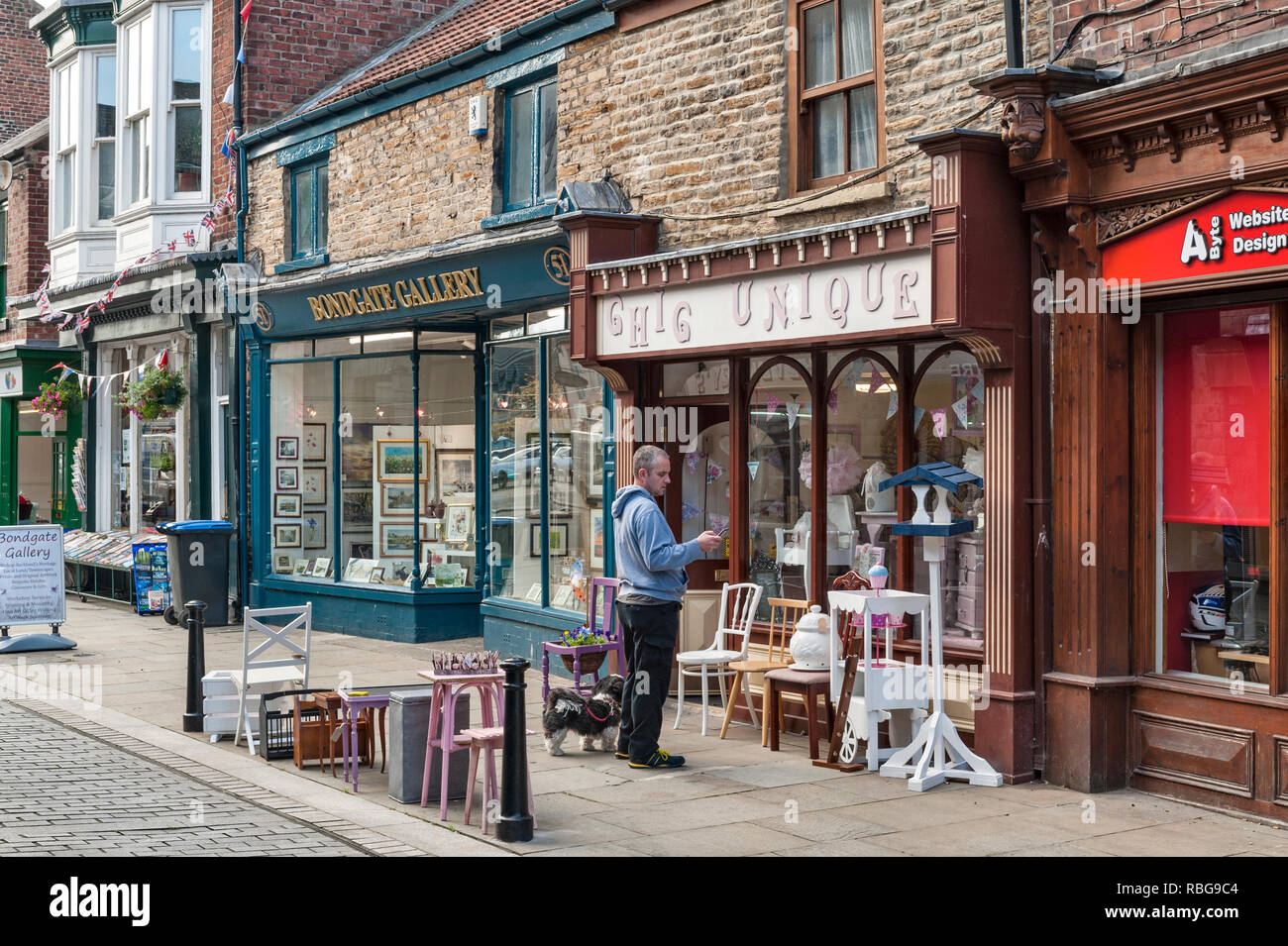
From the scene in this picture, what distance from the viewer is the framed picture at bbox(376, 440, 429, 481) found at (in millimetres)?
16359

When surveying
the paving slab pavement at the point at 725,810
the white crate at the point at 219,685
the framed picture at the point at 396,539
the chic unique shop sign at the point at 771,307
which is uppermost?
the chic unique shop sign at the point at 771,307

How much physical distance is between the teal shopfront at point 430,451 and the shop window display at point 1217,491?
5247 mm

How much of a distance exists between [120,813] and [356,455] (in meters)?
9.45

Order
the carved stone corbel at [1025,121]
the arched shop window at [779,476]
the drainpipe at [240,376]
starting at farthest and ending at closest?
the drainpipe at [240,376]
the arched shop window at [779,476]
the carved stone corbel at [1025,121]

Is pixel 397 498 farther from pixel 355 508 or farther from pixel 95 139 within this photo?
pixel 95 139

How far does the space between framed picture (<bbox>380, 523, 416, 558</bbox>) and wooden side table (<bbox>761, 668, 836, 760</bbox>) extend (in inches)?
293

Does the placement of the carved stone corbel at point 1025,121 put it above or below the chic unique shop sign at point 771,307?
above

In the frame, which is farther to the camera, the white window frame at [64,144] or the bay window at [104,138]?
the white window frame at [64,144]

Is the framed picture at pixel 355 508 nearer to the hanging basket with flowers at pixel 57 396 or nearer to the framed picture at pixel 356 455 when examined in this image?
the framed picture at pixel 356 455

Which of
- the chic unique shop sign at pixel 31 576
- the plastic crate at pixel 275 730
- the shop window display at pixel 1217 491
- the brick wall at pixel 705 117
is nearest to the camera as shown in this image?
the shop window display at pixel 1217 491

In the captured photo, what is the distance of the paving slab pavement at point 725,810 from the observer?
715 cm

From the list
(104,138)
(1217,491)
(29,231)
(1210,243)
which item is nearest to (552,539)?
(1217,491)

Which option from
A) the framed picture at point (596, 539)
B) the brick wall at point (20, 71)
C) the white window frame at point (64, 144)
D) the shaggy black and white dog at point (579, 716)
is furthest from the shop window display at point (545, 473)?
the brick wall at point (20, 71)

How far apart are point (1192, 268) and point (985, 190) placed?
4.21ft
